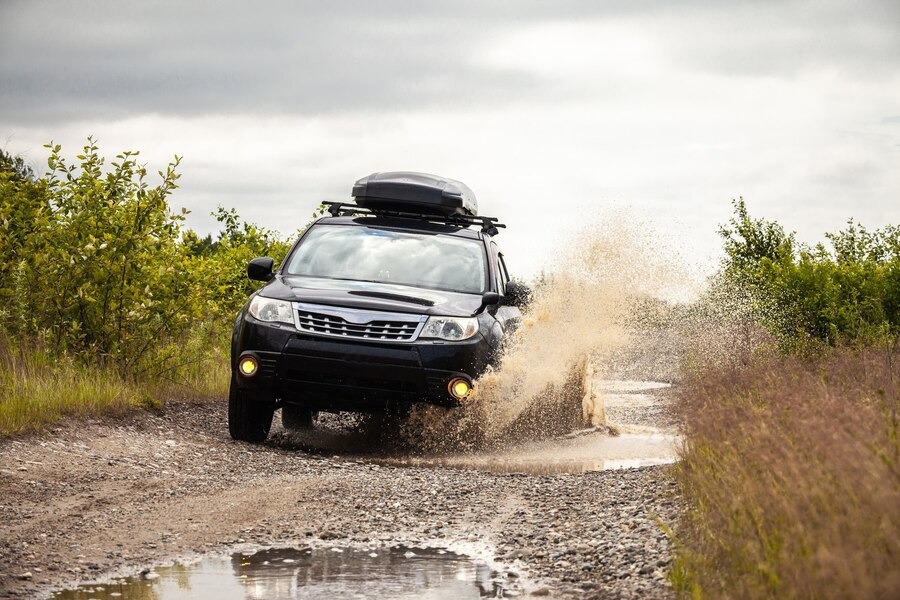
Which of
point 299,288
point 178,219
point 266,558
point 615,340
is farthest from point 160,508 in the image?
point 615,340

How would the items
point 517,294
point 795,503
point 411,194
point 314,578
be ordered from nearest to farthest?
point 795,503
point 314,578
point 517,294
point 411,194

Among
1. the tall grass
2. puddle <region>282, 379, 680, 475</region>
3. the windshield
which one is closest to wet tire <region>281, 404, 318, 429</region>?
puddle <region>282, 379, 680, 475</region>

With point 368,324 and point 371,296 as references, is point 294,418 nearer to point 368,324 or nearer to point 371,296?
point 371,296

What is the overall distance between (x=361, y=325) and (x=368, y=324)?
0.06 m

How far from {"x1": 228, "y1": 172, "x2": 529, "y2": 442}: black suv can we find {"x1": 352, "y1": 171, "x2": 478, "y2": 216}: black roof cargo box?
2.09 ft

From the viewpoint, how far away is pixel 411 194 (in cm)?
1195

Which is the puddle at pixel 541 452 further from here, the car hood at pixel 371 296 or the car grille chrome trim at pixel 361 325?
the car hood at pixel 371 296

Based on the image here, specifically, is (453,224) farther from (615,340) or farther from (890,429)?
(890,429)

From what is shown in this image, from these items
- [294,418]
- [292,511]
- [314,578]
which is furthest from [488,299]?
[314,578]

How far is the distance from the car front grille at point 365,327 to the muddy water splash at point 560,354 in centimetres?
83

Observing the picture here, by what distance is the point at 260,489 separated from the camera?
26.3ft

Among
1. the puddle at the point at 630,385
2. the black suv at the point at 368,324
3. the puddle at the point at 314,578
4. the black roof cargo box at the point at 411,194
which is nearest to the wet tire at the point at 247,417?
the black suv at the point at 368,324

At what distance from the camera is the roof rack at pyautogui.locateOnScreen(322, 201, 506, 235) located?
12141 mm

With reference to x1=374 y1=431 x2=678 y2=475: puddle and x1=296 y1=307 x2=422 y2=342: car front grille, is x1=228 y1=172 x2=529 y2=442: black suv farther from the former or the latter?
x1=374 y1=431 x2=678 y2=475: puddle
